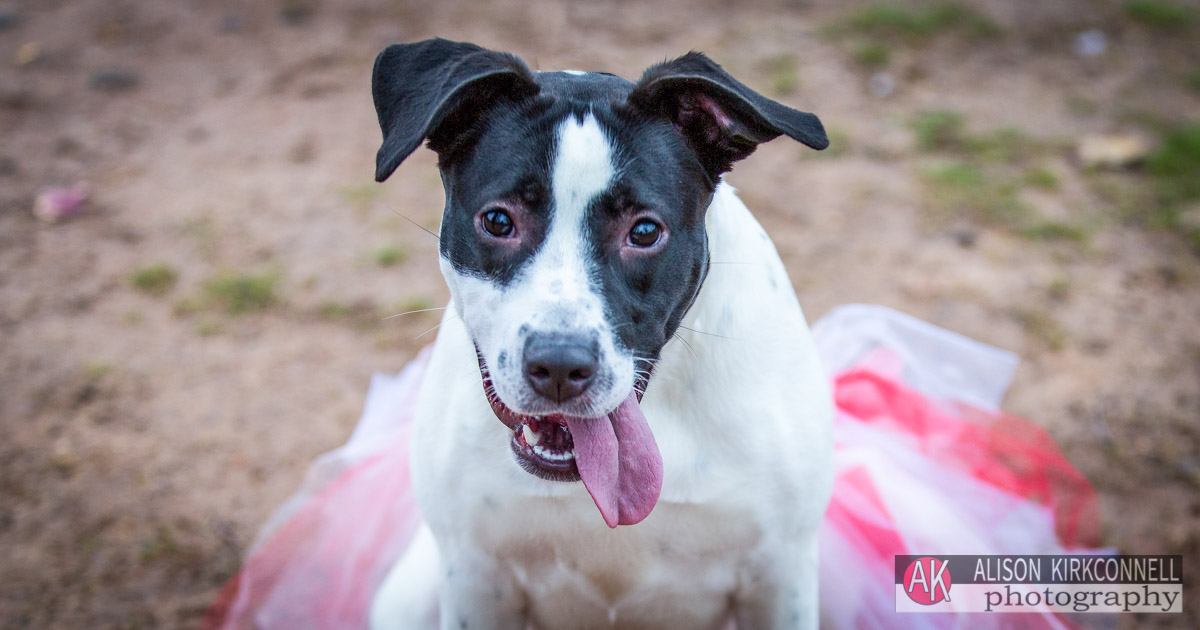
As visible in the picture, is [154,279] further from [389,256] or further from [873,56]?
[873,56]

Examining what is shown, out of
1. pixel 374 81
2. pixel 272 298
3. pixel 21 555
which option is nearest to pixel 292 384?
pixel 272 298

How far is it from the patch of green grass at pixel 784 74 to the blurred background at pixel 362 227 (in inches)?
1.1

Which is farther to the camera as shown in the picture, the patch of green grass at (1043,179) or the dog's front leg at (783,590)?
the patch of green grass at (1043,179)

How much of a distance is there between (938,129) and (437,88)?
177 inches

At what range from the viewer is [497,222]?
72.4 inches

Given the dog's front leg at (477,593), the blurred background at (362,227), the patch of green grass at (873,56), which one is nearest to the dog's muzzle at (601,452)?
the dog's front leg at (477,593)

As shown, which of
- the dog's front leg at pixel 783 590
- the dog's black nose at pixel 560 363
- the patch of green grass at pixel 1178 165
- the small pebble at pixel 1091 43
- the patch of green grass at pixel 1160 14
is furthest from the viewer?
the patch of green grass at pixel 1160 14

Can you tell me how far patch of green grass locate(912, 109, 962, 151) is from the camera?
533 centimetres

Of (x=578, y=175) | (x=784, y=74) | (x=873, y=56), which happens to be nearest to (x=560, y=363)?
(x=578, y=175)

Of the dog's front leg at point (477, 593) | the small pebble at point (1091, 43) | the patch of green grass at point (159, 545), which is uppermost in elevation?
the small pebble at point (1091, 43)

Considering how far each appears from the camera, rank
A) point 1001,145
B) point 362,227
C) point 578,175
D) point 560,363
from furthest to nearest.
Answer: point 1001,145
point 362,227
point 578,175
point 560,363

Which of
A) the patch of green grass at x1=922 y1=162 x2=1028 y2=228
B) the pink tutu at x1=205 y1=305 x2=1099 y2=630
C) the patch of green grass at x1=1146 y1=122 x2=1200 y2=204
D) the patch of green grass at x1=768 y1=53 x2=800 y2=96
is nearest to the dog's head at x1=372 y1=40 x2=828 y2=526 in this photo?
the pink tutu at x1=205 y1=305 x2=1099 y2=630

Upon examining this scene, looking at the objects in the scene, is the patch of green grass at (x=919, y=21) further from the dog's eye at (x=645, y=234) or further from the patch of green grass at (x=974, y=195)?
the dog's eye at (x=645, y=234)

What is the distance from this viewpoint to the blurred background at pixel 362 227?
349 centimetres
